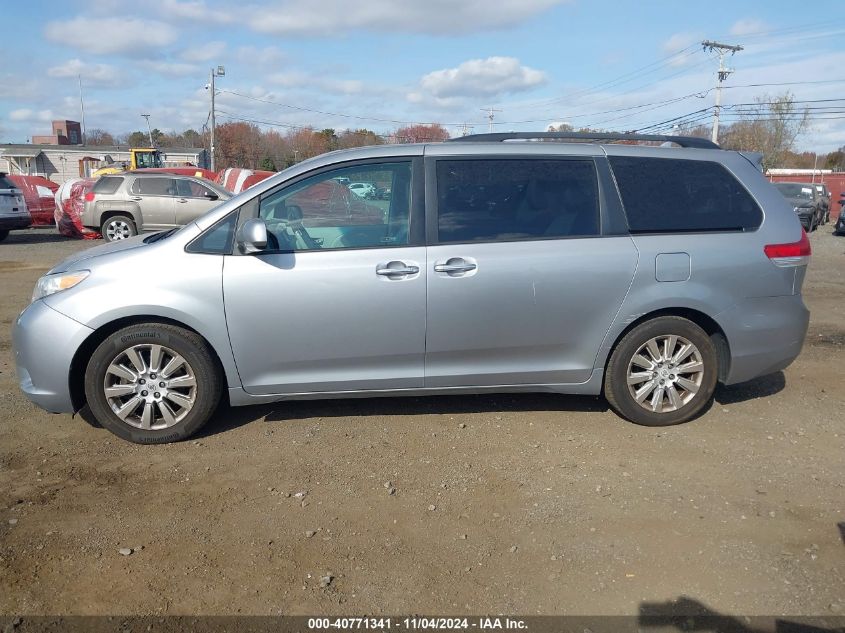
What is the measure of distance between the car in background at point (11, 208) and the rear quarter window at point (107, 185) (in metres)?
2.10

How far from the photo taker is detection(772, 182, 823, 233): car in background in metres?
22.6

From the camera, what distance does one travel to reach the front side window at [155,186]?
620 inches

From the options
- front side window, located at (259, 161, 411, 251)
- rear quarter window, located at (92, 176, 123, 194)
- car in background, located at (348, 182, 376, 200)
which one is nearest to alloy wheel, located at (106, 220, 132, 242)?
rear quarter window, located at (92, 176, 123, 194)

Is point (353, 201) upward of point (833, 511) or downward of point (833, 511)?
upward

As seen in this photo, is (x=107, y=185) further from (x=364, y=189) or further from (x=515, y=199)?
(x=515, y=199)

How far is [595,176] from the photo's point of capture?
456 cm

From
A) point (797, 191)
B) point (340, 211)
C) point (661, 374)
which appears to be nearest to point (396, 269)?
point (340, 211)

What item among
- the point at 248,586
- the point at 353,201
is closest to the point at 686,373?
the point at 353,201

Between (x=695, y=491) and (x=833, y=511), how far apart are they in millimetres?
677

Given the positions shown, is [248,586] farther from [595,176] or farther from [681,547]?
[595,176]

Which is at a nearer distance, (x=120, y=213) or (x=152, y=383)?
(x=152, y=383)

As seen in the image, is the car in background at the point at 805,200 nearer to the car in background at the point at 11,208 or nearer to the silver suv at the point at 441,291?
the silver suv at the point at 441,291

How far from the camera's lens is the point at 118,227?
15555 millimetres

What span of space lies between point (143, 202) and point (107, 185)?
3.18 feet
